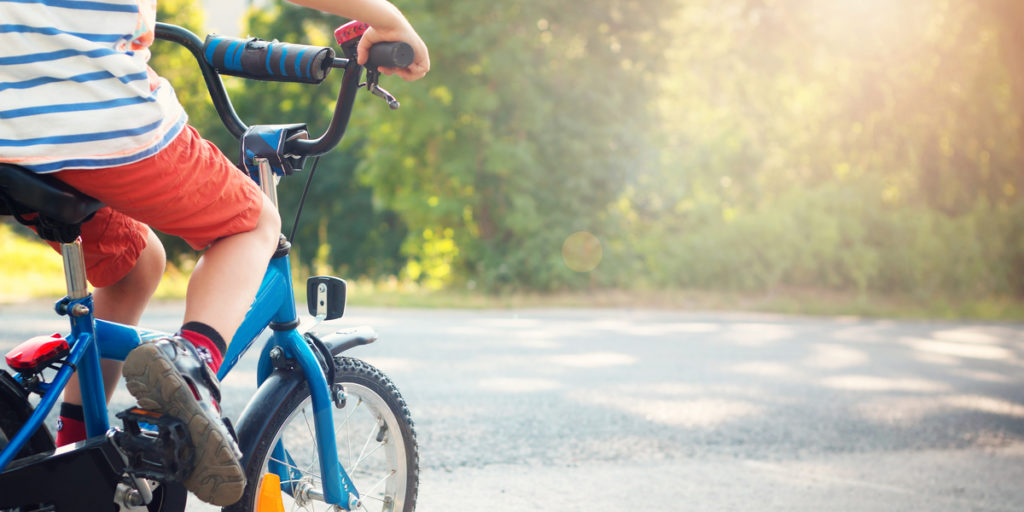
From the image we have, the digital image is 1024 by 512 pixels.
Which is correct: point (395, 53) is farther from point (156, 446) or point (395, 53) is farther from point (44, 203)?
point (156, 446)

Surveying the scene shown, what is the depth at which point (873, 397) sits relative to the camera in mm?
6020

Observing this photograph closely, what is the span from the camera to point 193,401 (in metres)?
1.60

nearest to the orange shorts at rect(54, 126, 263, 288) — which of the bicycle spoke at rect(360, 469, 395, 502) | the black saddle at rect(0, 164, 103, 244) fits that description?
the black saddle at rect(0, 164, 103, 244)

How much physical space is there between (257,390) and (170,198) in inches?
22.9

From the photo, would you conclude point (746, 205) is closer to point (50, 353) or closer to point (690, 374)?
point (690, 374)

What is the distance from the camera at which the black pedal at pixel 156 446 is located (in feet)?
5.30

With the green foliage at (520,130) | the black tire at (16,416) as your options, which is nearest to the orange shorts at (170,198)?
the black tire at (16,416)

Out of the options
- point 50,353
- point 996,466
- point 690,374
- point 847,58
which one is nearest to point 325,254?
point 847,58

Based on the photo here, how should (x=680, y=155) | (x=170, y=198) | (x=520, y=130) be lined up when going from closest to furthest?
(x=170, y=198) < (x=520, y=130) < (x=680, y=155)

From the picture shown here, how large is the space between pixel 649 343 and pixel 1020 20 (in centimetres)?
1219

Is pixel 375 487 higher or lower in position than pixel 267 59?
lower

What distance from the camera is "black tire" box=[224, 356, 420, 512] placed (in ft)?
6.78

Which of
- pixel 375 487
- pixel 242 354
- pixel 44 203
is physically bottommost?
pixel 375 487

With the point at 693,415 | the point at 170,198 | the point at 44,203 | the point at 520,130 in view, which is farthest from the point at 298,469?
the point at 520,130
